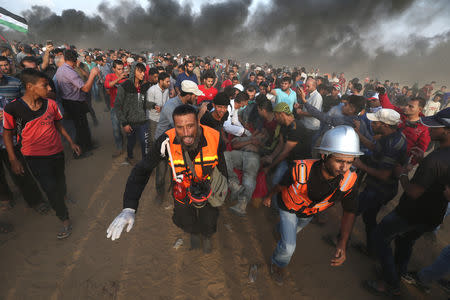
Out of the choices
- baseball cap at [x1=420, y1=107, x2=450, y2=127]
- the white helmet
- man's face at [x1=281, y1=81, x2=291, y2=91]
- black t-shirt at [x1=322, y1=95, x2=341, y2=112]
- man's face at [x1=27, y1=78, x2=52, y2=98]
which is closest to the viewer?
the white helmet

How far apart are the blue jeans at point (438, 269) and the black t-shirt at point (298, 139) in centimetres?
206

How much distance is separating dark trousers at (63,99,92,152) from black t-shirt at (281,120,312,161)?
5.05m

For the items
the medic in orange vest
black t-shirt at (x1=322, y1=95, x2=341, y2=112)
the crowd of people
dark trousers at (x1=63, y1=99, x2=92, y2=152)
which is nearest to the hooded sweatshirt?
the crowd of people

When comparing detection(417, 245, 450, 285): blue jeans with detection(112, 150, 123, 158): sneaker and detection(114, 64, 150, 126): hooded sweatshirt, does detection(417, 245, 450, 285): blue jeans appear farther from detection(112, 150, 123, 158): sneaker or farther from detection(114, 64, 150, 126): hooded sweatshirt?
detection(112, 150, 123, 158): sneaker

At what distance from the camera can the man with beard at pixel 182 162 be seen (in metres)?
2.23

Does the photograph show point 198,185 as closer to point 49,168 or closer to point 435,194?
point 49,168

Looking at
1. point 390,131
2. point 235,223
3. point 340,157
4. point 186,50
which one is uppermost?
point 186,50

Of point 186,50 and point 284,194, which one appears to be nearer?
point 284,194

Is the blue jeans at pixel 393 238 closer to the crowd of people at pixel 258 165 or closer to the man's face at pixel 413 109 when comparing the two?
the crowd of people at pixel 258 165

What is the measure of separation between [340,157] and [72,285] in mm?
3553

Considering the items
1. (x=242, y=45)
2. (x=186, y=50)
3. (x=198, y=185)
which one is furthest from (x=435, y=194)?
(x=242, y=45)

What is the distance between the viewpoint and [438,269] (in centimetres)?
249

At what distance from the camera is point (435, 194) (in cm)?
233

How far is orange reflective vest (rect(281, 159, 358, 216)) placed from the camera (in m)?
2.29
